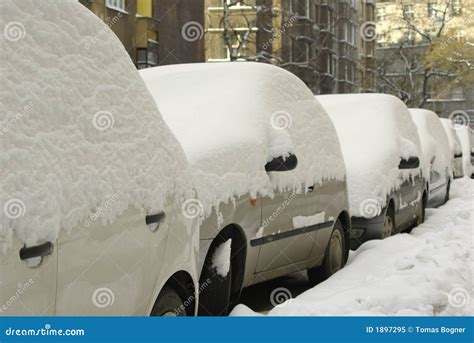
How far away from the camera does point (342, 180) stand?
8.09 meters

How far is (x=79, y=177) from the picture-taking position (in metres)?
3.29

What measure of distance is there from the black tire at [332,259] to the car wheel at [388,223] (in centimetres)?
116

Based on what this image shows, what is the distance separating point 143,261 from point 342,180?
14.7 feet

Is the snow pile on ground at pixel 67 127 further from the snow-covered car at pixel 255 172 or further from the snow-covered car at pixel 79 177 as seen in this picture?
the snow-covered car at pixel 255 172

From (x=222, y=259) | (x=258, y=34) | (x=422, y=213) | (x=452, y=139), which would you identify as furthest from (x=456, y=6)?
(x=222, y=259)

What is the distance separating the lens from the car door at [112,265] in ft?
10.4

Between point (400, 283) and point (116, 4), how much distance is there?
2543 centimetres

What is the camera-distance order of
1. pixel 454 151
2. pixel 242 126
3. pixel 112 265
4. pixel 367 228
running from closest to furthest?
pixel 112 265
pixel 242 126
pixel 367 228
pixel 454 151

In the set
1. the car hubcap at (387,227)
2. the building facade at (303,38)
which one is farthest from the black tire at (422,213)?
the building facade at (303,38)

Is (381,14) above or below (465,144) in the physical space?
above

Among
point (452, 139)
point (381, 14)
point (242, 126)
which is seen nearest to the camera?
point (242, 126)

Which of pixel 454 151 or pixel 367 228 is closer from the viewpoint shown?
pixel 367 228

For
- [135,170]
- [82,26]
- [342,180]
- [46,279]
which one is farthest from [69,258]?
[342,180]

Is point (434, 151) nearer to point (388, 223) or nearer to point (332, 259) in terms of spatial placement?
point (388, 223)
